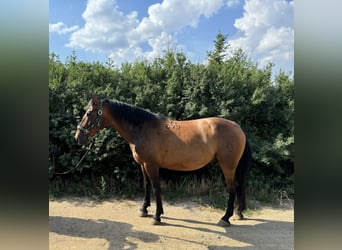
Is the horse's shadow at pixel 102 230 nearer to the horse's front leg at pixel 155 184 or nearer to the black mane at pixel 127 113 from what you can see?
the horse's front leg at pixel 155 184

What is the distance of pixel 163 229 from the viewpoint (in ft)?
12.7

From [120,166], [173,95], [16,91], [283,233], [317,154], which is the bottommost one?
[283,233]

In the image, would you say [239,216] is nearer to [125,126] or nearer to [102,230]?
[102,230]

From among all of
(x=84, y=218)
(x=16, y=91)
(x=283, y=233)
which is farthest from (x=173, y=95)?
(x=16, y=91)

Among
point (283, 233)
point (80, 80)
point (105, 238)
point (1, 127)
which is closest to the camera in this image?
point (1, 127)

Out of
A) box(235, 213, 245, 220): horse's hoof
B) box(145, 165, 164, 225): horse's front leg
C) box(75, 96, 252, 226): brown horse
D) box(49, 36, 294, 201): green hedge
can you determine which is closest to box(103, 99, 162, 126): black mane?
box(75, 96, 252, 226): brown horse

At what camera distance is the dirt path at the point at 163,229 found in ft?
11.2

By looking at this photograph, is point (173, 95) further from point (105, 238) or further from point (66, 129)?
point (105, 238)

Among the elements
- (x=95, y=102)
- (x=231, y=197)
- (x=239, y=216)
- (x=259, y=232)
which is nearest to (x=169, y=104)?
(x=95, y=102)

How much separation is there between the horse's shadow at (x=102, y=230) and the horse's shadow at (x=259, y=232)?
0.63 metres

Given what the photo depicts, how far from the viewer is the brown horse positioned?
403 cm

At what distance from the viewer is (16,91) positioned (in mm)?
1000

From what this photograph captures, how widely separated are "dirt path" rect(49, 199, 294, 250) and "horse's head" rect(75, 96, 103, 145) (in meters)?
1.30

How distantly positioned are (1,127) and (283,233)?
393 cm
